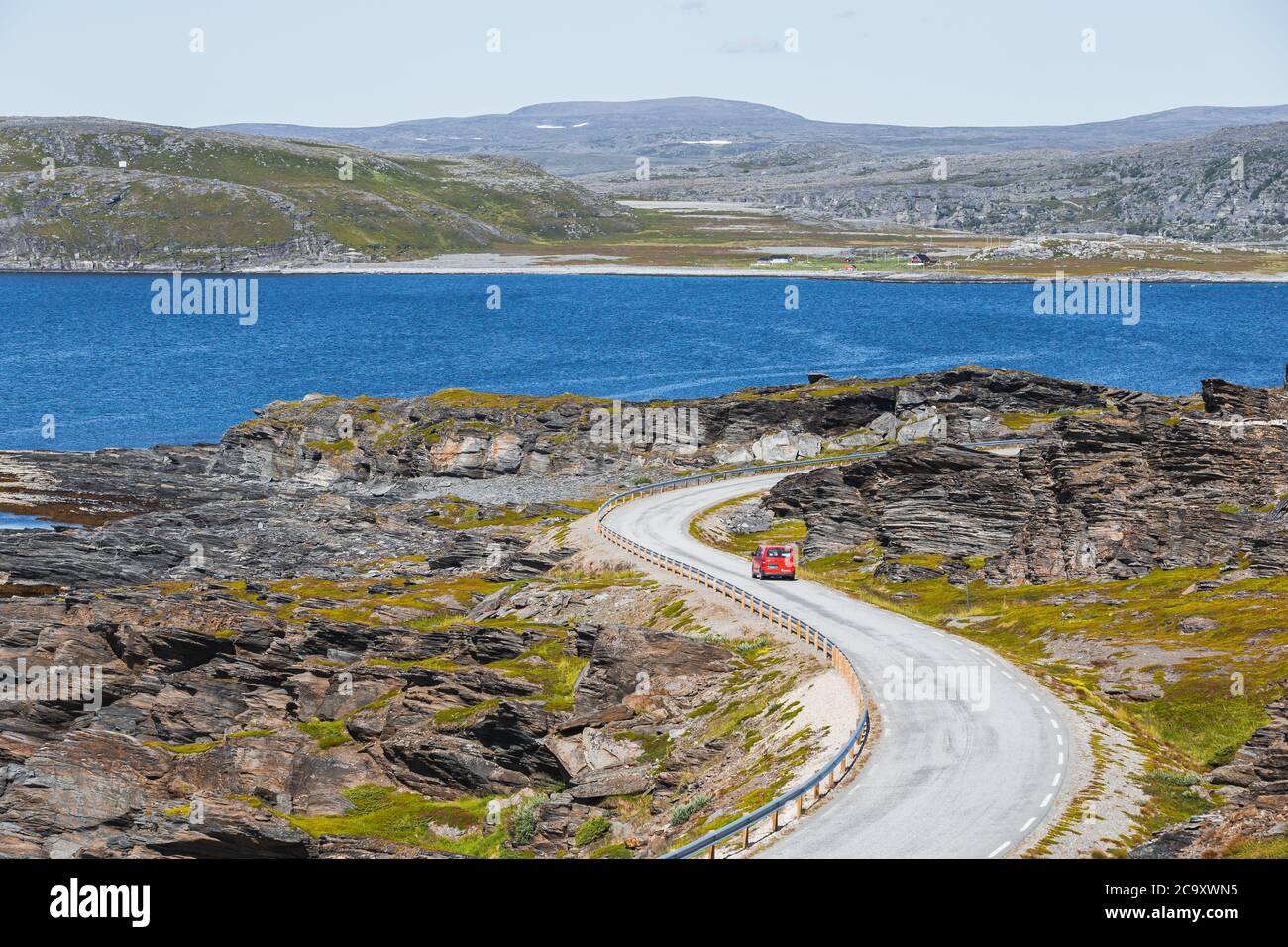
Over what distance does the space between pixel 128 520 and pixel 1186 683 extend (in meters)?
73.9

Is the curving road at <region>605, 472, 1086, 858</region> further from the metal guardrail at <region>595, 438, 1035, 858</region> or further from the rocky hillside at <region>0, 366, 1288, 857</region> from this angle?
the rocky hillside at <region>0, 366, 1288, 857</region>

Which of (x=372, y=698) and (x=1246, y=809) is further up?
(x=1246, y=809)

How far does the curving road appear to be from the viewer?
35500 millimetres

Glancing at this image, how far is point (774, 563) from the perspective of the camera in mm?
75438

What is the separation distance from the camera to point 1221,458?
75.9 meters

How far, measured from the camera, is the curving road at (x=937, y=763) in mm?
35500

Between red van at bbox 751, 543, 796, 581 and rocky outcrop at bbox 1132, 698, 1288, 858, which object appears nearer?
rocky outcrop at bbox 1132, 698, 1288, 858

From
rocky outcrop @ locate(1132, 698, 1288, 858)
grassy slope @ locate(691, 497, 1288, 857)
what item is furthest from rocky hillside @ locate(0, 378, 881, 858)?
rocky outcrop @ locate(1132, 698, 1288, 858)

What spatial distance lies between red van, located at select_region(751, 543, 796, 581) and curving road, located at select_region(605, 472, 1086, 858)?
6433mm

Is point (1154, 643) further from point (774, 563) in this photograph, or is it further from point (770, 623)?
point (774, 563)

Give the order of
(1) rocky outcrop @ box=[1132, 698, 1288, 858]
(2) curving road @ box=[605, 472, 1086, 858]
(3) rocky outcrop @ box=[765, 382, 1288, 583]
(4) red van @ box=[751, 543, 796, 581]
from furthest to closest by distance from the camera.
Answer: (4) red van @ box=[751, 543, 796, 581]
(3) rocky outcrop @ box=[765, 382, 1288, 583]
(2) curving road @ box=[605, 472, 1086, 858]
(1) rocky outcrop @ box=[1132, 698, 1288, 858]

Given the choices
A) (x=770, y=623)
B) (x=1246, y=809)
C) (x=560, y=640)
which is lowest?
(x=560, y=640)

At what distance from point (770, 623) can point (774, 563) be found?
38.9 ft

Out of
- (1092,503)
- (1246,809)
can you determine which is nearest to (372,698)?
(1246,809)
